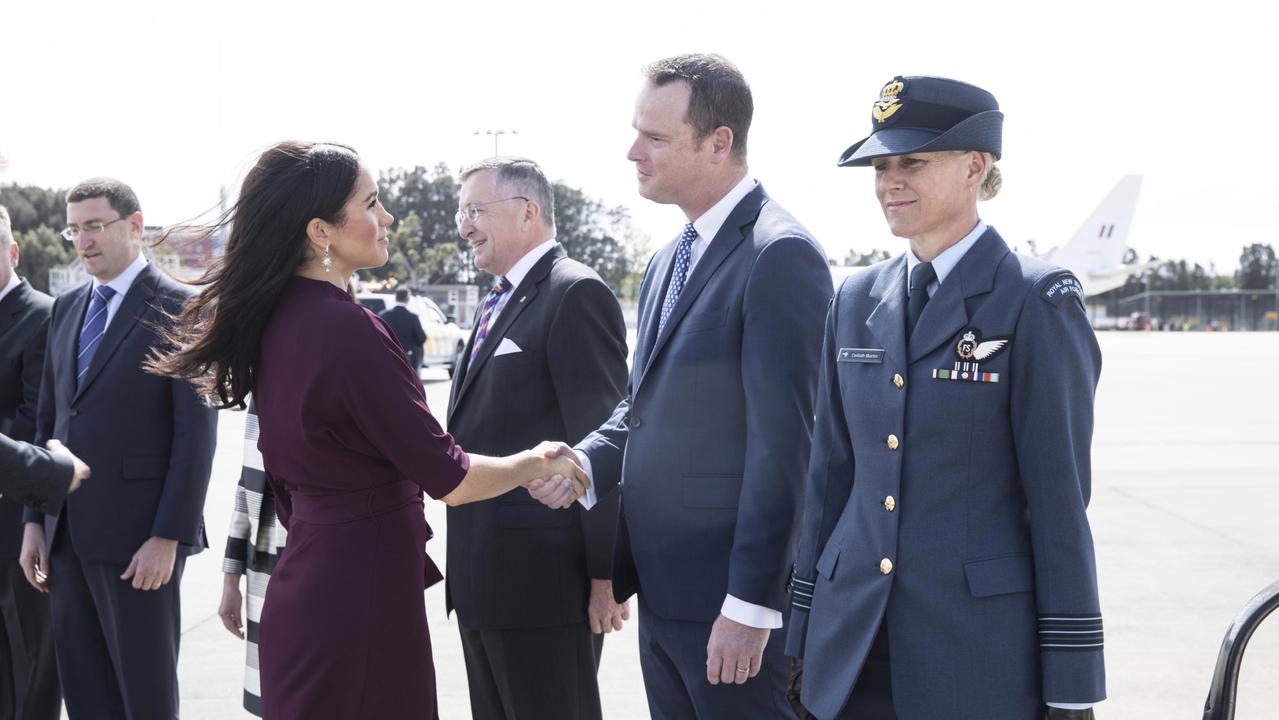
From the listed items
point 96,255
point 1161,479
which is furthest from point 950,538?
point 1161,479

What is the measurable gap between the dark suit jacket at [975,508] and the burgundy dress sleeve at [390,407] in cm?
94

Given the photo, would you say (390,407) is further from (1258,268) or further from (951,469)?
(1258,268)

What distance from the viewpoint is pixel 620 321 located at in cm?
350

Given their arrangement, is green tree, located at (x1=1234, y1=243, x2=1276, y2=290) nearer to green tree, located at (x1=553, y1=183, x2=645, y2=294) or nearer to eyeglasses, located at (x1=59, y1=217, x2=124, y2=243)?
green tree, located at (x1=553, y1=183, x2=645, y2=294)

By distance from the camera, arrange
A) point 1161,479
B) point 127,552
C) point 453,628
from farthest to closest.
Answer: point 1161,479, point 453,628, point 127,552

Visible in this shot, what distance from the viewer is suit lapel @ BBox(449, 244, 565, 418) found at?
11.5 ft

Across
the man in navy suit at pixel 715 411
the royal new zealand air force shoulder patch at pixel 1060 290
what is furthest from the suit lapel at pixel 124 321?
the royal new zealand air force shoulder patch at pixel 1060 290

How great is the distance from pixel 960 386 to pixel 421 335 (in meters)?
13.2

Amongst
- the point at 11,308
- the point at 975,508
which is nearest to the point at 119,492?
the point at 11,308

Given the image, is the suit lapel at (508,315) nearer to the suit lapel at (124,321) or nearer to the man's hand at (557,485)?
the man's hand at (557,485)

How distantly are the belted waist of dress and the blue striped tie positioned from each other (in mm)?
1965

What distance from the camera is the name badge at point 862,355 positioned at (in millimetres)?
2258

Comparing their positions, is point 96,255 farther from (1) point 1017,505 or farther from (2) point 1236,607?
(2) point 1236,607

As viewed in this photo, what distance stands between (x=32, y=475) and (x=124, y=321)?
0.96m
